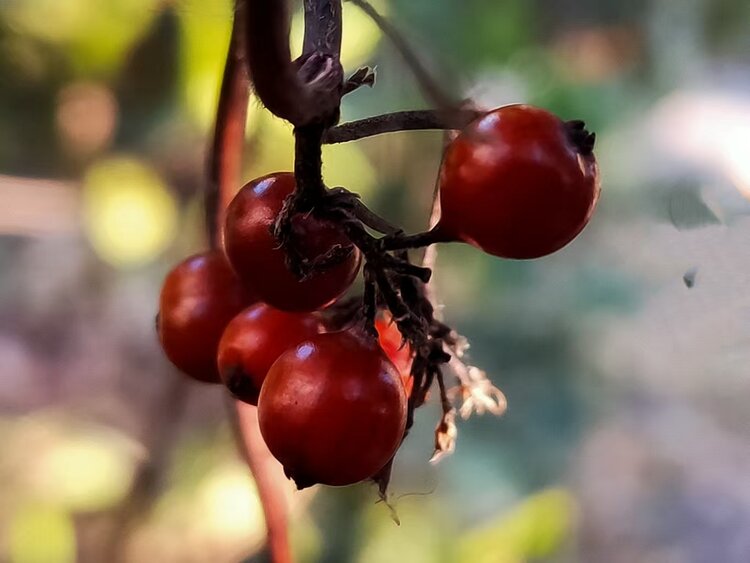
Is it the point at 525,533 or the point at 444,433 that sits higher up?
the point at 444,433

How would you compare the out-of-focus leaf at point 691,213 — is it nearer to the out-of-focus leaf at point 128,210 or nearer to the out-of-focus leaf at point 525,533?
the out-of-focus leaf at point 525,533

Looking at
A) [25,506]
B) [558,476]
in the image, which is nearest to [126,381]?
[25,506]

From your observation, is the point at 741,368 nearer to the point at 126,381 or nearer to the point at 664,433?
the point at 664,433

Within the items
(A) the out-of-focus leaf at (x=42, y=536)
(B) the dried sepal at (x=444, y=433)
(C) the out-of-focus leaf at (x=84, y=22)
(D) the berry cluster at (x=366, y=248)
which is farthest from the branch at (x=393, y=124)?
(A) the out-of-focus leaf at (x=42, y=536)

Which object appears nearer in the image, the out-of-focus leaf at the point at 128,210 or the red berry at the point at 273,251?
the red berry at the point at 273,251

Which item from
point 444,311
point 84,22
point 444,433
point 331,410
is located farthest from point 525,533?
point 84,22

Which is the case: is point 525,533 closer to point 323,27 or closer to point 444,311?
point 444,311

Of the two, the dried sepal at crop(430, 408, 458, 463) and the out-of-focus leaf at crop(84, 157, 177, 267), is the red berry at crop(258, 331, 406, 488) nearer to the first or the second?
the dried sepal at crop(430, 408, 458, 463)
